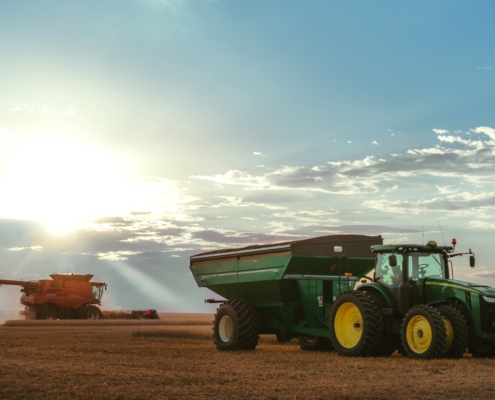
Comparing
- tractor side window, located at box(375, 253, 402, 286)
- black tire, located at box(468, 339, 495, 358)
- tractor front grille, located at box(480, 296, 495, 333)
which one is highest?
tractor side window, located at box(375, 253, 402, 286)

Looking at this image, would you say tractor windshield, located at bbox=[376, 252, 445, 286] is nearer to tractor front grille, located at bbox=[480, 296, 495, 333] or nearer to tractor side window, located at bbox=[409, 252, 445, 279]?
tractor side window, located at bbox=[409, 252, 445, 279]

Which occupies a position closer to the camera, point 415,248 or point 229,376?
point 229,376

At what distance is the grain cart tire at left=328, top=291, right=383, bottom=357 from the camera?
16188mm

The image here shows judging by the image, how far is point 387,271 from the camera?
17172 mm

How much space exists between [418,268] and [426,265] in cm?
25

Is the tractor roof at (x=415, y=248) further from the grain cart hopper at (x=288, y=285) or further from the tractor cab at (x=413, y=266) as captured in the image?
the grain cart hopper at (x=288, y=285)

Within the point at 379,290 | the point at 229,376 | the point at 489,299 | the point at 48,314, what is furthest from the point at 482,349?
the point at 48,314

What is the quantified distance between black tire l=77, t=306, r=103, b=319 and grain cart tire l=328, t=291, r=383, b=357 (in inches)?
1311

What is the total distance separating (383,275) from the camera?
680 inches

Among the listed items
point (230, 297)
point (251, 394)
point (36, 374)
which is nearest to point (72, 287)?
point (230, 297)

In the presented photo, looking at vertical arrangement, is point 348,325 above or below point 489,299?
below

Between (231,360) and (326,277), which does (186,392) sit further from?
(326,277)

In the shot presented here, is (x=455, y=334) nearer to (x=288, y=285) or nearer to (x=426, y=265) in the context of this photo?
(x=426, y=265)

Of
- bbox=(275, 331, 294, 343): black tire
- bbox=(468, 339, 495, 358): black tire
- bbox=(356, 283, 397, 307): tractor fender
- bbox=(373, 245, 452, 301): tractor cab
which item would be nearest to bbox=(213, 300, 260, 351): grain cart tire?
bbox=(275, 331, 294, 343): black tire
